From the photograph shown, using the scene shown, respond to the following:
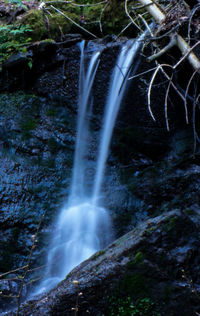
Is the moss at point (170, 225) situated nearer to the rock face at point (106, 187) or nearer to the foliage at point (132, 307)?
the rock face at point (106, 187)

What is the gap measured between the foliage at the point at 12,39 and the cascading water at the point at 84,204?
144cm

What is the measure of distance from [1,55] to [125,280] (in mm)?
5921

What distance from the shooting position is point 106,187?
5.23 metres

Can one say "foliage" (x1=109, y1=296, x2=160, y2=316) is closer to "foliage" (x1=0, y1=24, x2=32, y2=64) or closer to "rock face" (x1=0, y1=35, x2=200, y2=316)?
"rock face" (x1=0, y1=35, x2=200, y2=316)

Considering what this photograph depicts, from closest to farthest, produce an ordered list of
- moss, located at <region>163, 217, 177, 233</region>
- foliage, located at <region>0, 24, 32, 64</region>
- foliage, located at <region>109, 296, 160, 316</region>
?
A: foliage, located at <region>109, 296, 160, 316</region> → moss, located at <region>163, 217, 177, 233</region> → foliage, located at <region>0, 24, 32, 64</region>

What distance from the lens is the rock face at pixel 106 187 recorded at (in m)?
2.13

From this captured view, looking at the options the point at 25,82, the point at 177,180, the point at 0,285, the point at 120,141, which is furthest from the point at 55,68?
the point at 0,285

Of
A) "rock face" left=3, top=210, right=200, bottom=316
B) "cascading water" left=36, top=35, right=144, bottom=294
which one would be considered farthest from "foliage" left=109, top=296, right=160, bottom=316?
"cascading water" left=36, top=35, right=144, bottom=294

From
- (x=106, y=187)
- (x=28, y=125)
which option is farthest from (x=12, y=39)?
(x=106, y=187)

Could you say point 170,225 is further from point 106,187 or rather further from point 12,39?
point 12,39

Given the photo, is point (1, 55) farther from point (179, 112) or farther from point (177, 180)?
point (177, 180)

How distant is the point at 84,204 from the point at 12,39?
4.34 m

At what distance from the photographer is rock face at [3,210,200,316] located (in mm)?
2055

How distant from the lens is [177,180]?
14.2 feet
